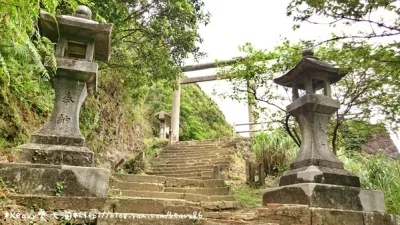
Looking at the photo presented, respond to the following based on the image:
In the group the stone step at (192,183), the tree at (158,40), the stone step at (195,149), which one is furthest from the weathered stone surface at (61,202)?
the stone step at (195,149)

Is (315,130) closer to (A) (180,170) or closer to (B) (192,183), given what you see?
(B) (192,183)

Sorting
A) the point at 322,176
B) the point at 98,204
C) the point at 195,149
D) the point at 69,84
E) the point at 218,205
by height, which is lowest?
the point at 218,205

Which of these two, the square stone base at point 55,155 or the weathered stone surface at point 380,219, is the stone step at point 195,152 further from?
the square stone base at point 55,155

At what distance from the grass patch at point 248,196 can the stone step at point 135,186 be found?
1.50 meters

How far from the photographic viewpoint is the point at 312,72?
13.9ft

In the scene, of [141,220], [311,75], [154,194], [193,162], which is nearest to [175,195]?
[154,194]

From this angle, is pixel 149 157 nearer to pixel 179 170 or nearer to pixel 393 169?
pixel 179 170

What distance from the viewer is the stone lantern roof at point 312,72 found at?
413 centimetres

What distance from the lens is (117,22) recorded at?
5805 millimetres

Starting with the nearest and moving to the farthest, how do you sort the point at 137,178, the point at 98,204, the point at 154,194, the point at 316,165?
1. the point at 98,204
2. the point at 316,165
3. the point at 154,194
4. the point at 137,178

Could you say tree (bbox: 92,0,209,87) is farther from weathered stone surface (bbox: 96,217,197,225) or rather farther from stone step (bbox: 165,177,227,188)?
weathered stone surface (bbox: 96,217,197,225)

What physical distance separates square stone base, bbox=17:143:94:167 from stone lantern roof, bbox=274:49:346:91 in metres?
3.00

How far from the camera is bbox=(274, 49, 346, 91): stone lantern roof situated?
413 cm

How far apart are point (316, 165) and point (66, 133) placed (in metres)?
3.04
